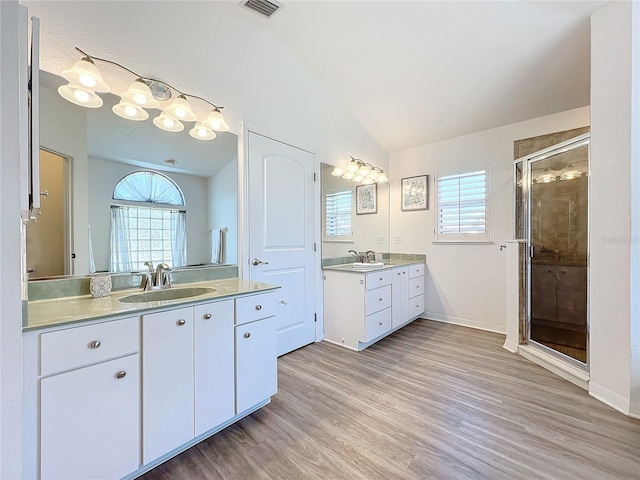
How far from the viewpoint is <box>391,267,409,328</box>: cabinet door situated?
320cm

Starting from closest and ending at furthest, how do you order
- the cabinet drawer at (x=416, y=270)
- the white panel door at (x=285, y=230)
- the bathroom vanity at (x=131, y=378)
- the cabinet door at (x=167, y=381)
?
the bathroom vanity at (x=131, y=378)
the cabinet door at (x=167, y=381)
the white panel door at (x=285, y=230)
the cabinet drawer at (x=416, y=270)

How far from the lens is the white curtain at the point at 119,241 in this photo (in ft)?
5.50

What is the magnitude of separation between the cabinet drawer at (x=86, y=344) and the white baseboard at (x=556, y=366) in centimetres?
301

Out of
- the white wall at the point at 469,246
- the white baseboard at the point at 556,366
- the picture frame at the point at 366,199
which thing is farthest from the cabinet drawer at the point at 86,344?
the white wall at the point at 469,246

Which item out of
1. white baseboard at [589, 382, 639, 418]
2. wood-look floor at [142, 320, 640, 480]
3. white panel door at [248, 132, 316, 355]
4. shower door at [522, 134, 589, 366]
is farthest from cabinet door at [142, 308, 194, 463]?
shower door at [522, 134, 589, 366]

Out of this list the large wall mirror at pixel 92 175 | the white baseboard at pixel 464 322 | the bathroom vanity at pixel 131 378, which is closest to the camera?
the bathroom vanity at pixel 131 378

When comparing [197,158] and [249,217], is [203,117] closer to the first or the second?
[197,158]

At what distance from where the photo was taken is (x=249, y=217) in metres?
2.39

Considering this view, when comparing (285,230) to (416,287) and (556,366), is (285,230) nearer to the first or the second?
(416,287)

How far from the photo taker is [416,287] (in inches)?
145

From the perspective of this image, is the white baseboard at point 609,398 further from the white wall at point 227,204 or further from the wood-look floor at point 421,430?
the white wall at point 227,204

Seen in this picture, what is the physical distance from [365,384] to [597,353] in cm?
168

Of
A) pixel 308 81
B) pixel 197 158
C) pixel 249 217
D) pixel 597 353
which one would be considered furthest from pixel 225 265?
pixel 597 353

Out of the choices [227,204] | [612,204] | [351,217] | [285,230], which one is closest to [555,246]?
[612,204]
